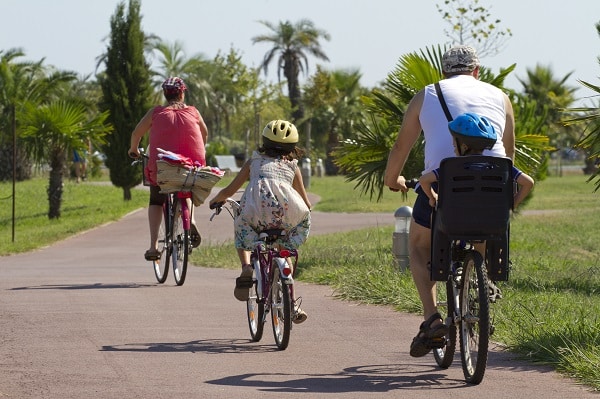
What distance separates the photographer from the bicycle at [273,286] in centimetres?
846

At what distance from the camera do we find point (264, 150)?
9.00m

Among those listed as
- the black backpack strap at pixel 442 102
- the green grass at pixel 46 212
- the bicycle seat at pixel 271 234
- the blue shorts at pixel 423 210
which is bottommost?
the green grass at pixel 46 212

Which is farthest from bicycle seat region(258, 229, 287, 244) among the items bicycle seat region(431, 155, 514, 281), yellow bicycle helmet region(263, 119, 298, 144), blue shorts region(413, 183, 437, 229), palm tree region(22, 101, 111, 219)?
palm tree region(22, 101, 111, 219)

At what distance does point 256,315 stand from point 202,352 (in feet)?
2.46

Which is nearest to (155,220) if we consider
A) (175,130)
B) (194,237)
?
(194,237)

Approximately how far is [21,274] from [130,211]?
1531cm

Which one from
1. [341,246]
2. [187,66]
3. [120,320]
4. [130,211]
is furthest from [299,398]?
[187,66]

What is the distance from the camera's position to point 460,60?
7605 mm

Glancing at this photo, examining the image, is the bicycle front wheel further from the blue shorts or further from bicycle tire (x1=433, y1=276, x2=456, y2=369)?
the blue shorts

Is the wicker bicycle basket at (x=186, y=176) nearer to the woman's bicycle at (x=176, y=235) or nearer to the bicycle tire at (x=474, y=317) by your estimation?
the woman's bicycle at (x=176, y=235)

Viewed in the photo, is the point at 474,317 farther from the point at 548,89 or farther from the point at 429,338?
the point at 548,89

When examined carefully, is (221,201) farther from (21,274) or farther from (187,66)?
(187,66)

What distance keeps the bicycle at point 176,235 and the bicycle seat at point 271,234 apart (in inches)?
153

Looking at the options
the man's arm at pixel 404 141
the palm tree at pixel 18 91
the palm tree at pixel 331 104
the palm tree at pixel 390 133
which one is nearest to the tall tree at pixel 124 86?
the palm tree at pixel 18 91
